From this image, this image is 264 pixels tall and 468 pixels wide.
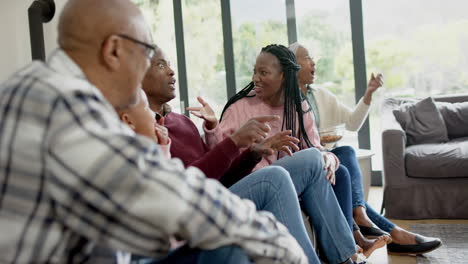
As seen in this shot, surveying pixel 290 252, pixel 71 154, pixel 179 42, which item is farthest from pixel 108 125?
pixel 179 42

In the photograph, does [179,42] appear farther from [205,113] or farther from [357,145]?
[205,113]

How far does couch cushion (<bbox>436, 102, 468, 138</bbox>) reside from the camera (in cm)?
410

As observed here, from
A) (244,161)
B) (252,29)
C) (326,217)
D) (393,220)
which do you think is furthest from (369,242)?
(252,29)

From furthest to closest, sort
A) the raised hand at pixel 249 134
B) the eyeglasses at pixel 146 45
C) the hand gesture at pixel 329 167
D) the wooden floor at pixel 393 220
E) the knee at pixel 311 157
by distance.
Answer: the wooden floor at pixel 393 220 → the hand gesture at pixel 329 167 → the knee at pixel 311 157 → the raised hand at pixel 249 134 → the eyeglasses at pixel 146 45

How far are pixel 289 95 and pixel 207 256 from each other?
167 centimetres

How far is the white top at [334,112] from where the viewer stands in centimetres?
357

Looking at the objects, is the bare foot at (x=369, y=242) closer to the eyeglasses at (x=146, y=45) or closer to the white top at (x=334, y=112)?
the white top at (x=334, y=112)

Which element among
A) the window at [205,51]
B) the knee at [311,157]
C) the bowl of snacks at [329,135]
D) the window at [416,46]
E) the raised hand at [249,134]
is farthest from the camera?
the window at [205,51]

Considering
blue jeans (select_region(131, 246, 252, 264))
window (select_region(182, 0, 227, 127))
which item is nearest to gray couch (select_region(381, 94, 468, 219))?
window (select_region(182, 0, 227, 127))

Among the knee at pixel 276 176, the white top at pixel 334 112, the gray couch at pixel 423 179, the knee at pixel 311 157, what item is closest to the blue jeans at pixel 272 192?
the knee at pixel 276 176

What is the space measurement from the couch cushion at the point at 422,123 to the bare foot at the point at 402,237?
1.41 meters

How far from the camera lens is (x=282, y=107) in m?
2.63

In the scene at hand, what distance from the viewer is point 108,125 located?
81 centimetres

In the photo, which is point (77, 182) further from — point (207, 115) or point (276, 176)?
point (207, 115)
